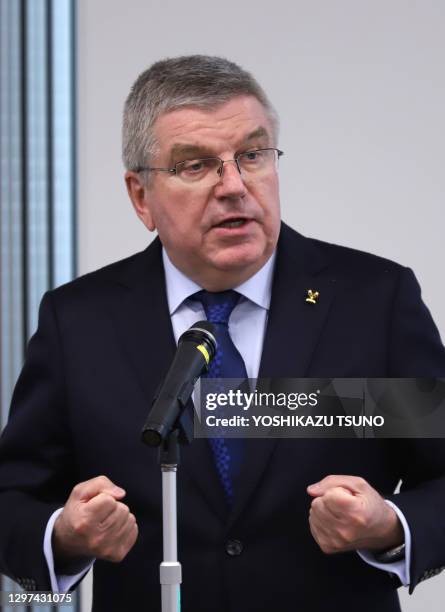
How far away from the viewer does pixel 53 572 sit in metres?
1.92

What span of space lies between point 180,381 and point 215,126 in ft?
2.47

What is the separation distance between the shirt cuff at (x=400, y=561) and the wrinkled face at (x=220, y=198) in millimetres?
570

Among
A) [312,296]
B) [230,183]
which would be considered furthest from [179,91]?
[312,296]

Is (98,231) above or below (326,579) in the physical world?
above

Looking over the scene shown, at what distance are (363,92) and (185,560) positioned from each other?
167 centimetres

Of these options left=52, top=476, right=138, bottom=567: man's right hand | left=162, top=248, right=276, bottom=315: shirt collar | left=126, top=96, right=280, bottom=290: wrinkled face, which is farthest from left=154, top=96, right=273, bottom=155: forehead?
left=52, top=476, right=138, bottom=567: man's right hand

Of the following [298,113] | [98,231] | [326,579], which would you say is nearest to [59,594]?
[326,579]

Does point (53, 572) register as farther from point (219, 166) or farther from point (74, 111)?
point (74, 111)

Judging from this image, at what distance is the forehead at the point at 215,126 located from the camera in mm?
2027

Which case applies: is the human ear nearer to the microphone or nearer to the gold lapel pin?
the gold lapel pin

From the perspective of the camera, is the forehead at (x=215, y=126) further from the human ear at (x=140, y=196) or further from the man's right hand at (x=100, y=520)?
the man's right hand at (x=100, y=520)

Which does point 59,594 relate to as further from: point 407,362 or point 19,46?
point 19,46

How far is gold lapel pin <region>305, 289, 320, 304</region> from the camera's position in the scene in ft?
6.97

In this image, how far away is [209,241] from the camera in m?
2.04
